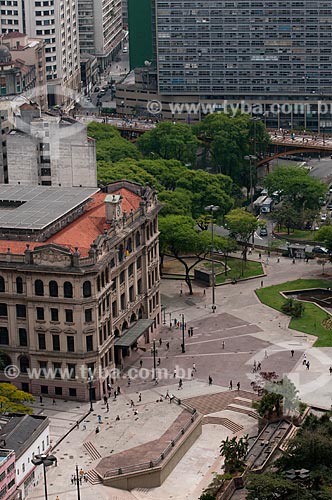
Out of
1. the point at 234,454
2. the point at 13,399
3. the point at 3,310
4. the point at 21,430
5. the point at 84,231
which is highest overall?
the point at 84,231

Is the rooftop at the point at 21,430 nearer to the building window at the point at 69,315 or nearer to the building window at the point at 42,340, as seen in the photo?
the building window at the point at 69,315

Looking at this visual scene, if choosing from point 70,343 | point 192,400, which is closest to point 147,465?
point 192,400

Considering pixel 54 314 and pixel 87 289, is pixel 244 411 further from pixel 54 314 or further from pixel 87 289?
pixel 54 314

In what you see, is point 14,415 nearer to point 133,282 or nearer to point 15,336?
point 15,336

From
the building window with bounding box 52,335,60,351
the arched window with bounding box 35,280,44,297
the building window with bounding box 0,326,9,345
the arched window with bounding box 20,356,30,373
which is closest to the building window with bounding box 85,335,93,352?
the building window with bounding box 52,335,60,351

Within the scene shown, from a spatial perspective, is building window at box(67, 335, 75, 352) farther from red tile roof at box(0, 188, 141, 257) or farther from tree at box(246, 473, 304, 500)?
tree at box(246, 473, 304, 500)

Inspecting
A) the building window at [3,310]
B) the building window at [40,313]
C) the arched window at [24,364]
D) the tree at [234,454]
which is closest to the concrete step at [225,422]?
the tree at [234,454]
